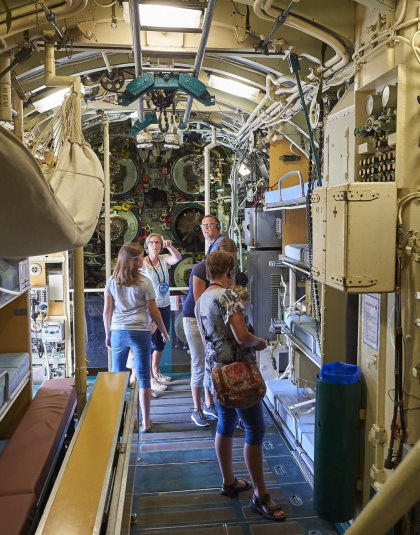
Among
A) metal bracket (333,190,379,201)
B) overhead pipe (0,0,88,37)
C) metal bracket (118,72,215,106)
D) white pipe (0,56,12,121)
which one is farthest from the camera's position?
metal bracket (118,72,215,106)

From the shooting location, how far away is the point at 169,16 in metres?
3.34

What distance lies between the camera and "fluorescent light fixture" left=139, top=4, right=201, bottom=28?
3.24 metres

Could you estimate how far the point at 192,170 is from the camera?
354 inches

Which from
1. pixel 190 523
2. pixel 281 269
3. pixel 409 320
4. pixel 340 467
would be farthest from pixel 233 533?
pixel 281 269

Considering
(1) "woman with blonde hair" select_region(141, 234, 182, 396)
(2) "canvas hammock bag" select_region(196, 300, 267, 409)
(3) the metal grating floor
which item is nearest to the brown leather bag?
(2) "canvas hammock bag" select_region(196, 300, 267, 409)

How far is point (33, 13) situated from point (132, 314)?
262cm

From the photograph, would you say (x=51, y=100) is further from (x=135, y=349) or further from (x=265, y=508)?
(x=265, y=508)

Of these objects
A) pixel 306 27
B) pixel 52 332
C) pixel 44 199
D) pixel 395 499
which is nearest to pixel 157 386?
pixel 52 332

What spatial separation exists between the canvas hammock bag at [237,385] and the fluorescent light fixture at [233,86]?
10.6 ft

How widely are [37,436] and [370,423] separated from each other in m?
2.30

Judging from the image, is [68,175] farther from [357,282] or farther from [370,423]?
[370,423]

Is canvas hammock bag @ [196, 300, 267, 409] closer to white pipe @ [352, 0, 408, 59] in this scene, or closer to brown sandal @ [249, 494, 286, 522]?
brown sandal @ [249, 494, 286, 522]

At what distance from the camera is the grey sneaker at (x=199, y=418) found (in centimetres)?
524

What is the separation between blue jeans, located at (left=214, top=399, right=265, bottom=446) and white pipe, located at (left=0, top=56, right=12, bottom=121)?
259 centimetres
